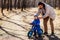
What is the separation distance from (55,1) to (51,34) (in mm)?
9816

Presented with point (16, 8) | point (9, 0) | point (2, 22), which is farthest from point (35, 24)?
→ point (16, 8)

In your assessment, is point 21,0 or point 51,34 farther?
point 21,0

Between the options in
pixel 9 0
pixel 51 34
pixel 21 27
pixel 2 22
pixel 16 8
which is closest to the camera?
pixel 51 34

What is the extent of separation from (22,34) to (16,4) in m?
8.95

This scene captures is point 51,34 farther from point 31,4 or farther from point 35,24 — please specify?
point 31,4

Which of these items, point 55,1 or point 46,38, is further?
point 55,1

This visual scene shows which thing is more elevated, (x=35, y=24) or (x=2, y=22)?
(x=35, y=24)

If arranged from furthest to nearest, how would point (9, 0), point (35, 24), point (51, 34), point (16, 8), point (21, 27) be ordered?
point (16, 8)
point (9, 0)
point (21, 27)
point (51, 34)
point (35, 24)

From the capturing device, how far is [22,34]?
8672 millimetres

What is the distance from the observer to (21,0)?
1791 cm

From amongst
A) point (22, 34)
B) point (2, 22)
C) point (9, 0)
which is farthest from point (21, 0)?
point (22, 34)

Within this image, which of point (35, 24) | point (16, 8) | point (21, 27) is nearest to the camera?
point (35, 24)

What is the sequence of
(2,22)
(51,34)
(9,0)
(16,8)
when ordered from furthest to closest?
(16,8)
(9,0)
(2,22)
(51,34)

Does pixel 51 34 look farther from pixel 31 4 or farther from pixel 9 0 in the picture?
pixel 31 4
